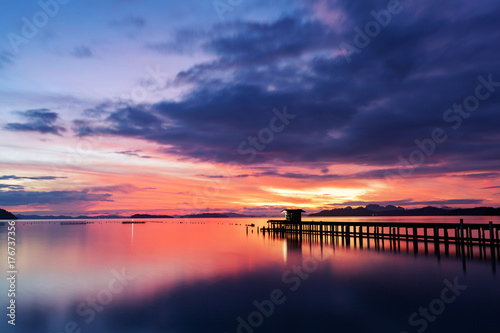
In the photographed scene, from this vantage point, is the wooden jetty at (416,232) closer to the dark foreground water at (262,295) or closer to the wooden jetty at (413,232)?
the wooden jetty at (413,232)

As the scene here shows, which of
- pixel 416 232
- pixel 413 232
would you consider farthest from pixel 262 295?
pixel 413 232

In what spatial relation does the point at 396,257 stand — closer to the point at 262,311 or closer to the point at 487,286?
the point at 487,286

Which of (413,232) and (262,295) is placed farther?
(413,232)

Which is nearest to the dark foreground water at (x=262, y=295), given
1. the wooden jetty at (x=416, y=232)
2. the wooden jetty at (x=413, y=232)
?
the wooden jetty at (x=416, y=232)

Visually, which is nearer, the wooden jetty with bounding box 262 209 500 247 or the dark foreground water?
the dark foreground water

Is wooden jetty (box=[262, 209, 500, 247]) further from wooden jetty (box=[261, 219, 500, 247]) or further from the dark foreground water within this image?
the dark foreground water

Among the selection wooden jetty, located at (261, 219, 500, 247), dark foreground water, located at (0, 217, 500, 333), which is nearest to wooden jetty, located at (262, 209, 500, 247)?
wooden jetty, located at (261, 219, 500, 247)

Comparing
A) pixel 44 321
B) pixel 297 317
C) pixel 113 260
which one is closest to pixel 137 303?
pixel 44 321

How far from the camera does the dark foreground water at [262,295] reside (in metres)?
14.7

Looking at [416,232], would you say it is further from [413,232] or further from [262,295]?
[262,295]

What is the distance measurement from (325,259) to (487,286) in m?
14.6

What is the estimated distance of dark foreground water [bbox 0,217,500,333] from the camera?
14.7m

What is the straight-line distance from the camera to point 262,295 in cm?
1975

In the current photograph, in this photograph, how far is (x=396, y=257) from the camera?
1278 inches
